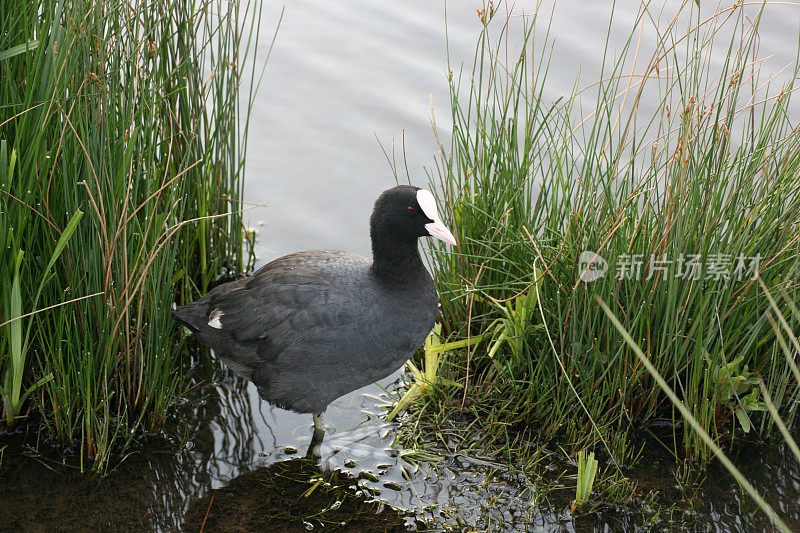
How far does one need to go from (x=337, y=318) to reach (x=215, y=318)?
0.57 m

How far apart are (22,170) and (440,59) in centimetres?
383

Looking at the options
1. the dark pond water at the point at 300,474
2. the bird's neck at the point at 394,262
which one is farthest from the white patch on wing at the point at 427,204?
the dark pond water at the point at 300,474

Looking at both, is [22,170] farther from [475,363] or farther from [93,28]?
[475,363]

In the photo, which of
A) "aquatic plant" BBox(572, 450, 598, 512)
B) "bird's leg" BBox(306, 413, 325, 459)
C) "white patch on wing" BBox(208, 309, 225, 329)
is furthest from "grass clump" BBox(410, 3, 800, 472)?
"white patch on wing" BBox(208, 309, 225, 329)

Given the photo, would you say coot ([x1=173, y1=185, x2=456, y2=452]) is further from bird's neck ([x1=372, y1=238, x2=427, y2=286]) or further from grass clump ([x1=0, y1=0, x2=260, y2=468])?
grass clump ([x1=0, y1=0, x2=260, y2=468])

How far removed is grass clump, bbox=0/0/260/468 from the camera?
268 centimetres

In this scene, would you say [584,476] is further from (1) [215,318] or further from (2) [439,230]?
(1) [215,318]

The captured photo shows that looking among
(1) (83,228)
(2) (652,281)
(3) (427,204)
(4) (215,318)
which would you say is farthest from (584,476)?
(1) (83,228)

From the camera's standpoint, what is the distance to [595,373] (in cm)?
318

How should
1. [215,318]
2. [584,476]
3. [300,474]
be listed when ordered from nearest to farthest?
1. [584,476]
2. [300,474]
3. [215,318]

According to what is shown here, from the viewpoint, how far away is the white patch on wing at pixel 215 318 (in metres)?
3.32

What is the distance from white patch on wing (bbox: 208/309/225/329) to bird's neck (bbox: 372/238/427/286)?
0.68 meters

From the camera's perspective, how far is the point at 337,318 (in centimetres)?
310

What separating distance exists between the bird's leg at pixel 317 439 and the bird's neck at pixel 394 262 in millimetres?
656
